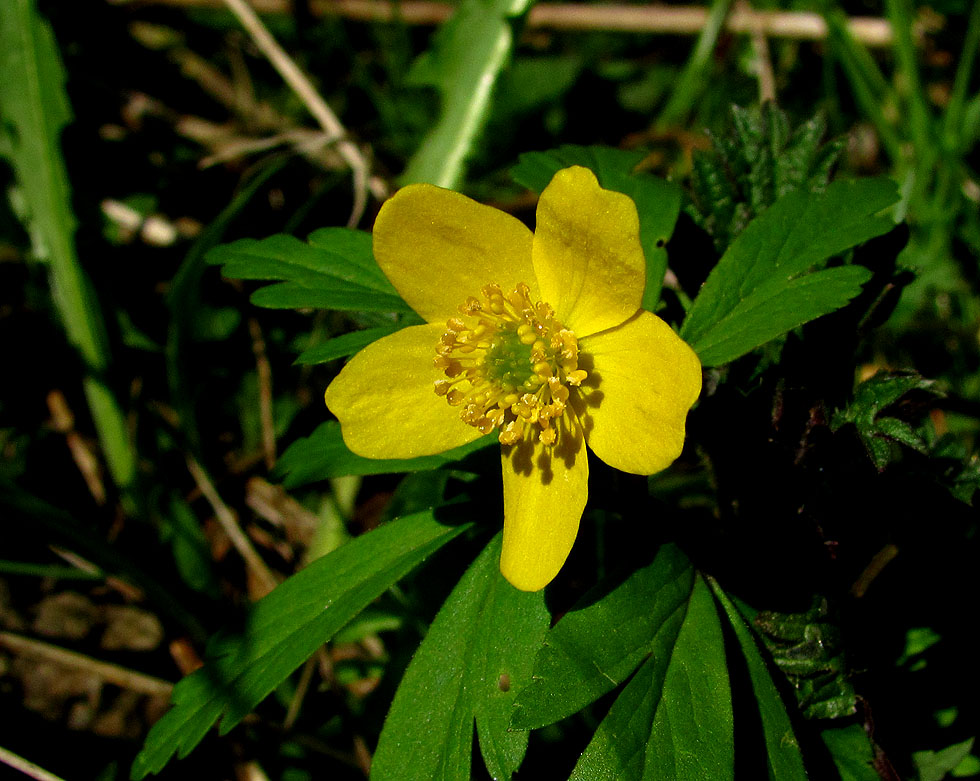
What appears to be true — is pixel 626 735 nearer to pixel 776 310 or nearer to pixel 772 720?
pixel 772 720

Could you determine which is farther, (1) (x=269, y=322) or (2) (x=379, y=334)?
(1) (x=269, y=322)

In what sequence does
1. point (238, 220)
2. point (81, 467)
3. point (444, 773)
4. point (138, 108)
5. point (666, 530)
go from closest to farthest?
point (444, 773) < point (666, 530) < point (81, 467) < point (238, 220) < point (138, 108)

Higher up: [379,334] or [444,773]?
[379,334]

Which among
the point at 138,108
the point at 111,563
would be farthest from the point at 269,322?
the point at 138,108

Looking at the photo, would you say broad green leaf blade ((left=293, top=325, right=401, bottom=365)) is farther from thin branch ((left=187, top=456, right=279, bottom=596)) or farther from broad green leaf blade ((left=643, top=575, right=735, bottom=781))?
thin branch ((left=187, top=456, right=279, bottom=596))

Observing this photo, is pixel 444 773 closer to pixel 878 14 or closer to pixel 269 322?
pixel 269 322

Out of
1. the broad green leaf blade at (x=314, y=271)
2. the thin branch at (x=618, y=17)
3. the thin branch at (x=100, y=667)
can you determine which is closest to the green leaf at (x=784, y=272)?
the broad green leaf blade at (x=314, y=271)

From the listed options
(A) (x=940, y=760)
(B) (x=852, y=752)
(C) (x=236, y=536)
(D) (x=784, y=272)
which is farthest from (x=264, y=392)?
(A) (x=940, y=760)
